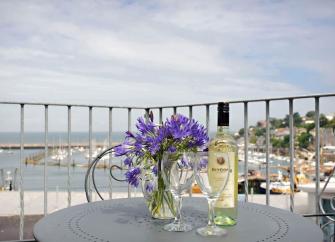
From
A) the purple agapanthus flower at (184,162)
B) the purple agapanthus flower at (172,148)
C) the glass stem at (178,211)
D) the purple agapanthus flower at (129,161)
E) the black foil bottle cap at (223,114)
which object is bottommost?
the glass stem at (178,211)

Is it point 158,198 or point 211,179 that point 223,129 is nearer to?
point 211,179

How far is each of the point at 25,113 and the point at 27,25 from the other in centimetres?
757

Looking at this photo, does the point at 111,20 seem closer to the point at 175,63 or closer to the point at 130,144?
the point at 175,63

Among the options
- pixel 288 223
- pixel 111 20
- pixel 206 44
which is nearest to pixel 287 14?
pixel 206 44

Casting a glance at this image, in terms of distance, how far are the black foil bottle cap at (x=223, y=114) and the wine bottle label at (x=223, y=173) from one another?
86 mm

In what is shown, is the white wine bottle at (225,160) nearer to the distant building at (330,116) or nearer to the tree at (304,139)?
the distant building at (330,116)

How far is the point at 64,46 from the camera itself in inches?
365

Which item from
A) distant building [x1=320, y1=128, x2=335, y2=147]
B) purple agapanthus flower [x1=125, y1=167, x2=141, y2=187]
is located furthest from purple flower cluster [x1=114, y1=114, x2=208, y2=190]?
distant building [x1=320, y1=128, x2=335, y2=147]

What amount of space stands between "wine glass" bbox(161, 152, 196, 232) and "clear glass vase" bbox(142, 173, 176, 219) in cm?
6

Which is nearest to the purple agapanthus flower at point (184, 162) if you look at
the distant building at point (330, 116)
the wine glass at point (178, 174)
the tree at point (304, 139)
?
the wine glass at point (178, 174)

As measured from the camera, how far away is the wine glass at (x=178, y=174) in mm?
1011

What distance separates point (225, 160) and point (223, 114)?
5.1 inches

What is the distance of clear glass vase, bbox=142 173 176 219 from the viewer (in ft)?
3.64

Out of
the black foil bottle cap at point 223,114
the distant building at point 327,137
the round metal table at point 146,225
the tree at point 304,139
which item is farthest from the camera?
the tree at point 304,139
